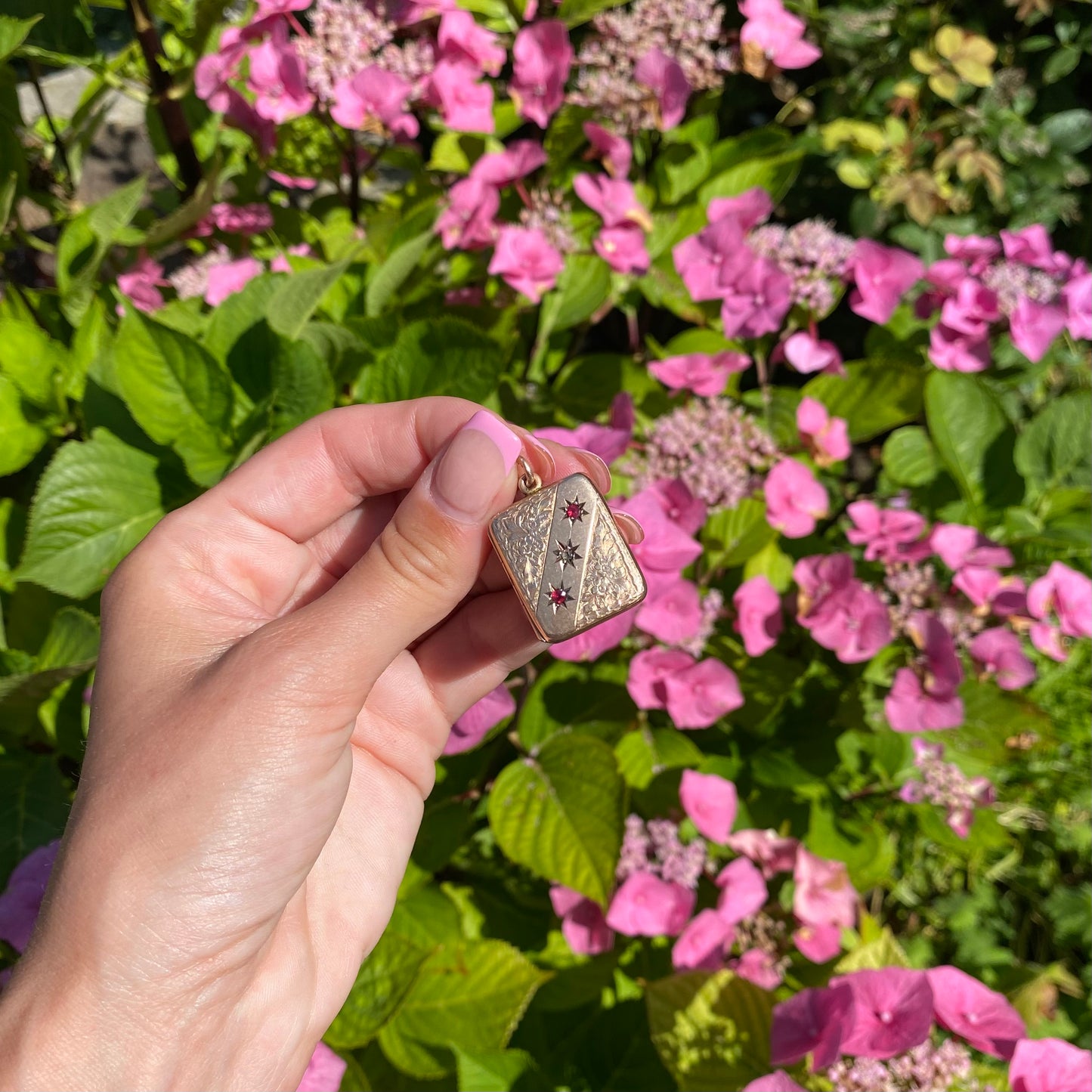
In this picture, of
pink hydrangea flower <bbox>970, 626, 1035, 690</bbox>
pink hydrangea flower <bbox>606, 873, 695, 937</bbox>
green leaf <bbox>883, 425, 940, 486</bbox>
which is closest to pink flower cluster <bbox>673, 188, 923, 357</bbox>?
green leaf <bbox>883, 425, 940, 486</bbox>

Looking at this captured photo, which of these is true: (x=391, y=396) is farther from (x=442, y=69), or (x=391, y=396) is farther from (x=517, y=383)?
(x=442, y=69)

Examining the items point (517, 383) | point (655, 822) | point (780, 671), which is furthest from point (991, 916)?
point (517, 383)

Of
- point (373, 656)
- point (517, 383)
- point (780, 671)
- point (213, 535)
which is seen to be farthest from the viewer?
point (517, 383)

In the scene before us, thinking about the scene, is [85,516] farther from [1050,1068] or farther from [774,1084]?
[1050,1068]

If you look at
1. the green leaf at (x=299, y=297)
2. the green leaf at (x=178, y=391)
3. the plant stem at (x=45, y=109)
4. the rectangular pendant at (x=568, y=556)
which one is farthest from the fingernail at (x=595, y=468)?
the plant stem at (x=45, y=109)

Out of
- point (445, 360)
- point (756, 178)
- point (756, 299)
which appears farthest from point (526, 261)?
point (756, 178)

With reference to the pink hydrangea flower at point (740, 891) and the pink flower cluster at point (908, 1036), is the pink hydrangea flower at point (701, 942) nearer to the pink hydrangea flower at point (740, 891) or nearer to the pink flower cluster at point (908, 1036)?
the pink hydrangea flower at point (740, 891)
